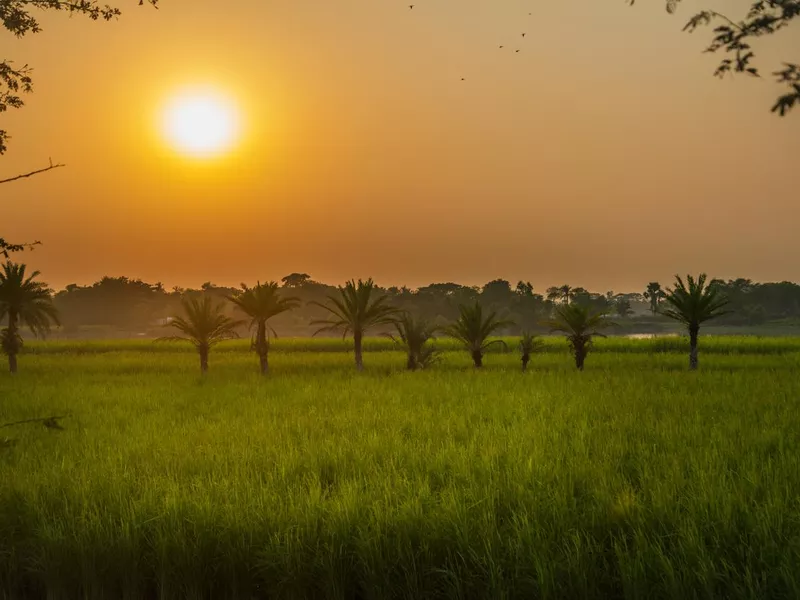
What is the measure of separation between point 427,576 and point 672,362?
2052 centimetres

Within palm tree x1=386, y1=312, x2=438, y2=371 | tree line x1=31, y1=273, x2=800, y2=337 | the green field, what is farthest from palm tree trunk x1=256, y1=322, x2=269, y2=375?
tree line x1=31, y1=273, x2=800, y2=337

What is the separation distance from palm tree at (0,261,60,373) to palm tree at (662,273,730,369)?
2250 centimetres

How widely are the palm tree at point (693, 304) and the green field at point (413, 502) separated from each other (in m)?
8.65

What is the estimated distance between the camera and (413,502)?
4887 mm

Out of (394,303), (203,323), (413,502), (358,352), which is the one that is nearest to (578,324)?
(358,352)

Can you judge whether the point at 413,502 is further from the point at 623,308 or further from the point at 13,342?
the point at 623,308

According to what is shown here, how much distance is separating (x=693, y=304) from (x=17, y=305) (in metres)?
24.6

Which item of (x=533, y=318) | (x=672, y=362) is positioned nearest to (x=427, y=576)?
(x=672, y=362)

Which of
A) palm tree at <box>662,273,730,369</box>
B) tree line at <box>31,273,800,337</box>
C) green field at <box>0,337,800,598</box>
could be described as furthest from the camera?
tree line at <box>31,273,800,337</box>

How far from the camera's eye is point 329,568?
4.24m

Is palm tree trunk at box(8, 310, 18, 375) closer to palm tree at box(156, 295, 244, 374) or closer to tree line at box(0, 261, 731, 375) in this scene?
tree line at box(0, 261, 731, 375)

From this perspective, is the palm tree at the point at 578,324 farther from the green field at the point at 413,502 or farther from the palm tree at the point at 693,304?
the green field at the point at 413,502

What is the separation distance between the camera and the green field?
4.06 m

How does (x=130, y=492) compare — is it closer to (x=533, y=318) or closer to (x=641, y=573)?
(x=641, y=573)
